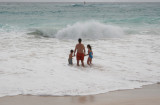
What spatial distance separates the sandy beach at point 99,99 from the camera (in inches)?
174

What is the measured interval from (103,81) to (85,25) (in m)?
10.8

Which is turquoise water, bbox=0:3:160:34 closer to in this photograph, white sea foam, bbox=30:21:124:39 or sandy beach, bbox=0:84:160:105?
white sea foam, bbox=30:21:124:39

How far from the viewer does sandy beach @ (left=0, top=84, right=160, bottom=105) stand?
14.5ft

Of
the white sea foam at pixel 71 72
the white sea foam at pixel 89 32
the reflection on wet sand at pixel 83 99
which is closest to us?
the reflection on wet sand at pixel 83 99

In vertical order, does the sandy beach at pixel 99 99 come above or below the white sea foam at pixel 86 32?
below

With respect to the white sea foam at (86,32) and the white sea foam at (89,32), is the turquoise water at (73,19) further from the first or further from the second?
the white sea foam at (89,32)

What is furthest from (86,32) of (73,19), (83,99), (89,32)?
(73,19)

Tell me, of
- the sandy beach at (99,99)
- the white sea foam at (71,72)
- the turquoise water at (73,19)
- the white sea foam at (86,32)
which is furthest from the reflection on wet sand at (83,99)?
the turquoise water at (73,19)

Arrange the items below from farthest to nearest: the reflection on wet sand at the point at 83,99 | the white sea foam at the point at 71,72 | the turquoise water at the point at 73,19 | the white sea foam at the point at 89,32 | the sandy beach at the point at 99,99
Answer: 1. the turquoise water at the point at 73,19
2. the white sea foam at the point at 89,32
3. the white sea foam at the point at 71,72
4. the reflection on wet sand at the point at 83,99
5. the sandy beach at the point at 99,99

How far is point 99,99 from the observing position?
4629mm

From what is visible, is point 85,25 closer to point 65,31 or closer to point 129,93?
point 65,31

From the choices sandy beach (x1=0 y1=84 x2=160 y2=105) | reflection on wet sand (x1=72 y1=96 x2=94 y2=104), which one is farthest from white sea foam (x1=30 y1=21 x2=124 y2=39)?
reflection on wet sand (x1=72 y1=96 x2=94 y2=104)

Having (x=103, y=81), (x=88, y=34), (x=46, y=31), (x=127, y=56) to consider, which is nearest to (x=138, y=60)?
(x=127, y=56)

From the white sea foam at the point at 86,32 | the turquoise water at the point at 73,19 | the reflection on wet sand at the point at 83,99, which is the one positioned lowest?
the reflection on wet sand at the point at 83,99
